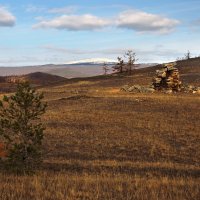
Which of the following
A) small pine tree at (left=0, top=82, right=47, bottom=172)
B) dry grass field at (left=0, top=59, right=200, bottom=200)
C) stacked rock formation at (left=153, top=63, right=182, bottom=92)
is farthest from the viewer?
stacked rock formation at (left=153, top=63, right=182, bottom=92)

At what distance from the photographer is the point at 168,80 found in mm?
67875

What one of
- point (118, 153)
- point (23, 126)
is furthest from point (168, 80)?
point (23, 126)

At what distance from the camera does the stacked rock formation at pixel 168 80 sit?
2677 inches

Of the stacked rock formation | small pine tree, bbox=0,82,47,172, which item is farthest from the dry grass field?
the stacked rock formation

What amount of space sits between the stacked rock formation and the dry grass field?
608 inches

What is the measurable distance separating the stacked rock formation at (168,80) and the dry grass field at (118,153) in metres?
15.4

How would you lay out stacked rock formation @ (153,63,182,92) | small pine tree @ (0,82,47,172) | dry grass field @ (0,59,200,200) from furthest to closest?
1. stacked rock formation @ (153,63,182,92)
2. small pine tree @ (0,82,47,172)
3. dry grass field @ (0,59,200,200)

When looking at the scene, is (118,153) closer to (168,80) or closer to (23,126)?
(23,126)

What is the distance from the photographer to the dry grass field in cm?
1006

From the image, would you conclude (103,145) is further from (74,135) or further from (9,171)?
(9,171)

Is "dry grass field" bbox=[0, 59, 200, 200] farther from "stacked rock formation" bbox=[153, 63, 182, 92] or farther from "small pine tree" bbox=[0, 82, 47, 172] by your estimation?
"stacked rock formation" bbox=[153, 63, 182, 92]

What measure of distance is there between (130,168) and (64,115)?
80.6 feet

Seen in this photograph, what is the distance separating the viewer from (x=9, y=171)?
14.7 metres

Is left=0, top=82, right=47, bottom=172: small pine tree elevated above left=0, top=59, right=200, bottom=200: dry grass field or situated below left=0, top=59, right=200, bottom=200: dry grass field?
above
